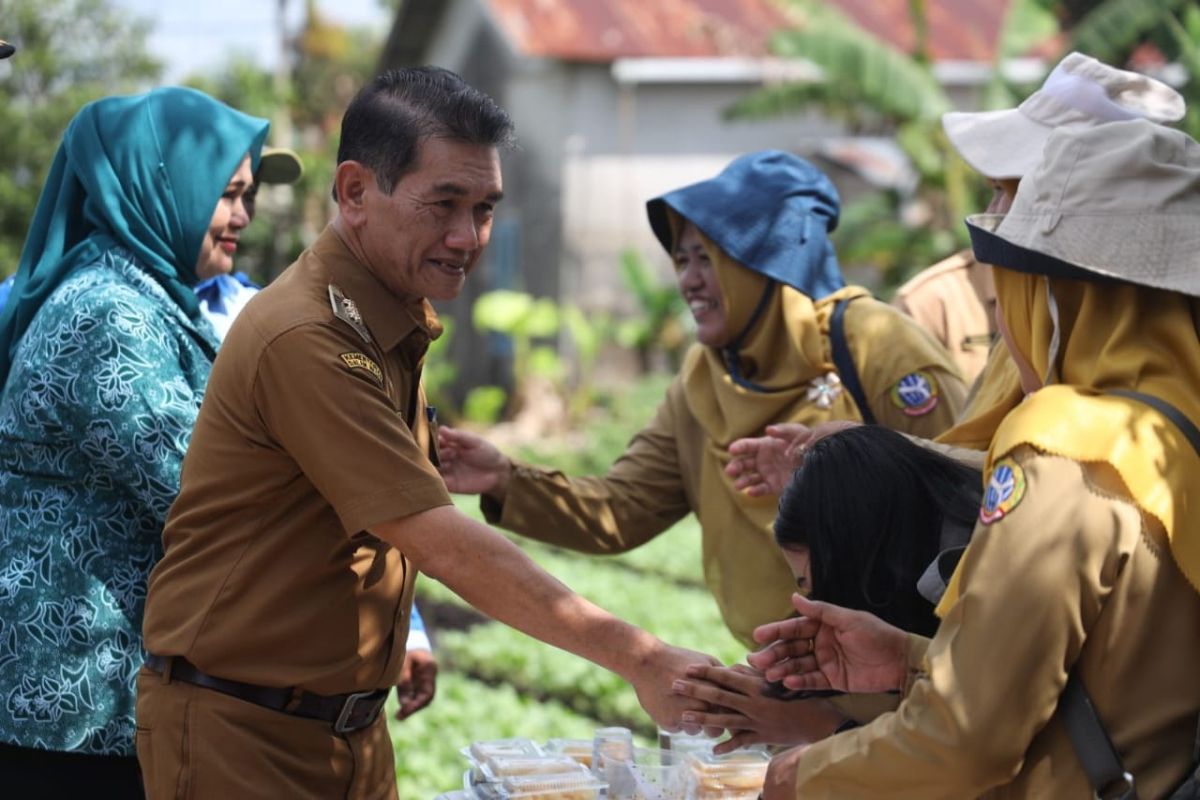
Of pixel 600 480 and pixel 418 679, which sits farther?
pixel 600 480

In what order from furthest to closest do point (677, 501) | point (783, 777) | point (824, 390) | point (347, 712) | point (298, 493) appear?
point (677, 501) → point (824, 390) → point (347, 712) → point (298, 493) → point (783, 777)

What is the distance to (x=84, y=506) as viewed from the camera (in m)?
3.22

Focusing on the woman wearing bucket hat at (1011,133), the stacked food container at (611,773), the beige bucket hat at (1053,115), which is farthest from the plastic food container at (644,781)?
the beige bucket hat at (1053,115)

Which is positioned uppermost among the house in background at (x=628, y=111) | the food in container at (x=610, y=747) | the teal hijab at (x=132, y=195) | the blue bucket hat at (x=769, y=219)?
the teal hijab at (x=132, y=195)

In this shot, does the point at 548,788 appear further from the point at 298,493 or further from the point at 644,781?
the point at 298,493

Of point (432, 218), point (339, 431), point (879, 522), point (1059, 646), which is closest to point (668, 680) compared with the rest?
point (879, 522)

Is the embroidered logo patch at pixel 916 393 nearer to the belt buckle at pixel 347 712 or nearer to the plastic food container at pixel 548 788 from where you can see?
the plastic food container at pixel 548 788

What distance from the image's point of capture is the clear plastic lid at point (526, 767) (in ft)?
9.74

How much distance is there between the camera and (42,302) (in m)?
3.45

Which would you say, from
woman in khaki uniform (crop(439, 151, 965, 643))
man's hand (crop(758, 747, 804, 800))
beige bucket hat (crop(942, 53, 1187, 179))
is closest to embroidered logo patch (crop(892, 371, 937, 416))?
woman in khaki uniform (crop(439, 151, 965, 643))

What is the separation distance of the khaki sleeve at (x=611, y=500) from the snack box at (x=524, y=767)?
41.3 inches

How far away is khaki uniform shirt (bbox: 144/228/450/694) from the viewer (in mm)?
2676

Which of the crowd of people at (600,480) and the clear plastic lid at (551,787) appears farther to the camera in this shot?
the clear plastic lid at (551,787)

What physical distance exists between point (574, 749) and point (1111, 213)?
166 centimetres
